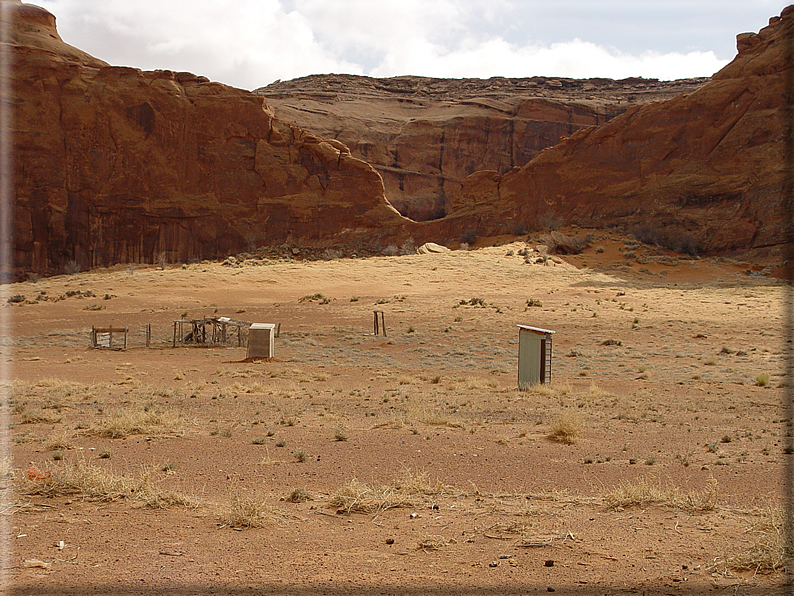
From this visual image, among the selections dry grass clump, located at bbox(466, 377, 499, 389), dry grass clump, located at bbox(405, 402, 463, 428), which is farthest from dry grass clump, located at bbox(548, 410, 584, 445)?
dry grass clump, located at bbox(466, 377, 499, 389)

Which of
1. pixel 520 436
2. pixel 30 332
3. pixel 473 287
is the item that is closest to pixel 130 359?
pixel 30 332

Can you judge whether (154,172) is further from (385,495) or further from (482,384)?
(385,495)

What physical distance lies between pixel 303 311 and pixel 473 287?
10745mm

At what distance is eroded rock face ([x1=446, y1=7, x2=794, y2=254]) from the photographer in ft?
149

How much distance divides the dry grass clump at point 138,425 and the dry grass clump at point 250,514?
4108 millimetres

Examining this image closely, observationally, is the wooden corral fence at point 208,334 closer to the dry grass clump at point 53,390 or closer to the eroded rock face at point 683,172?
the dry grass clump at point 53,390

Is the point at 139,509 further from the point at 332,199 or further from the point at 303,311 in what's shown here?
the point at 332,199

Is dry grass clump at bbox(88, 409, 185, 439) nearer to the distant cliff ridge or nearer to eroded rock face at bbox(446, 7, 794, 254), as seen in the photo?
eroded rock face at bbox(446, 7, 794, 254)

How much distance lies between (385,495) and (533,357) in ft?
31.0

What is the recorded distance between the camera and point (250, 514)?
18.8 ft

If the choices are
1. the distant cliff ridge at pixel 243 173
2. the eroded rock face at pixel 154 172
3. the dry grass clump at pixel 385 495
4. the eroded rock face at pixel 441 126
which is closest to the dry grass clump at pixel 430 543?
the dry grass clump at pixel 385 495

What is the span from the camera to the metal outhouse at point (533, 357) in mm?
15250

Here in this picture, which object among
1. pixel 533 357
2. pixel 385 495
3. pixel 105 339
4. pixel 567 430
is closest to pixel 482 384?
pixel 533 357

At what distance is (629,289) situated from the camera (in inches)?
1414
